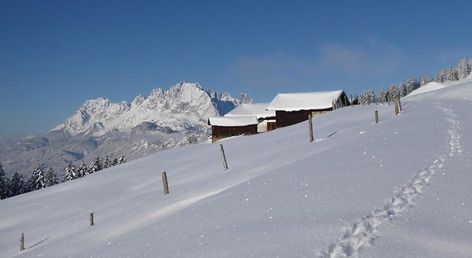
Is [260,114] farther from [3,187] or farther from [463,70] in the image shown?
[463,70]

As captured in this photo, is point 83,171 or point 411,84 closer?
point 83,171

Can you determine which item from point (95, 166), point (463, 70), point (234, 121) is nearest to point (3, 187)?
point (95, 166)

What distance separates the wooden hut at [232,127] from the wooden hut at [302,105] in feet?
12.7

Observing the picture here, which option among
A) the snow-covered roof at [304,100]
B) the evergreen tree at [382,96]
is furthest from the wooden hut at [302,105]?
the evergreen tree at [382,96]

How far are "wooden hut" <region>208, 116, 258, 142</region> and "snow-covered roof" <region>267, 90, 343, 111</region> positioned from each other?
389 cm

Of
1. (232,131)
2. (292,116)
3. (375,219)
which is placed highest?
(292,116)

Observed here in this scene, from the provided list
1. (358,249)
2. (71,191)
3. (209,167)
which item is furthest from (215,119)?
(358,249)

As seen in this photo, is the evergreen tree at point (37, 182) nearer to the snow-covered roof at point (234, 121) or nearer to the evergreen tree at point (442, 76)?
the snow-covered roof at point (234, 121)

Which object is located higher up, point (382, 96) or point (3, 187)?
point (382, 96)

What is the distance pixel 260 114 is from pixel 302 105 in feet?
33.7

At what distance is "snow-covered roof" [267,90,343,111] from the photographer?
71.5m

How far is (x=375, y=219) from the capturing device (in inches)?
406

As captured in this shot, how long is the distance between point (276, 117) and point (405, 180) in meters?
59.6

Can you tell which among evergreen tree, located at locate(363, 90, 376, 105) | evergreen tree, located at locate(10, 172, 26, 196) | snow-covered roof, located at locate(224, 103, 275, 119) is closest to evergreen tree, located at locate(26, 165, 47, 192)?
evergreen tree, located at locate(10, 172, 26, 196)
